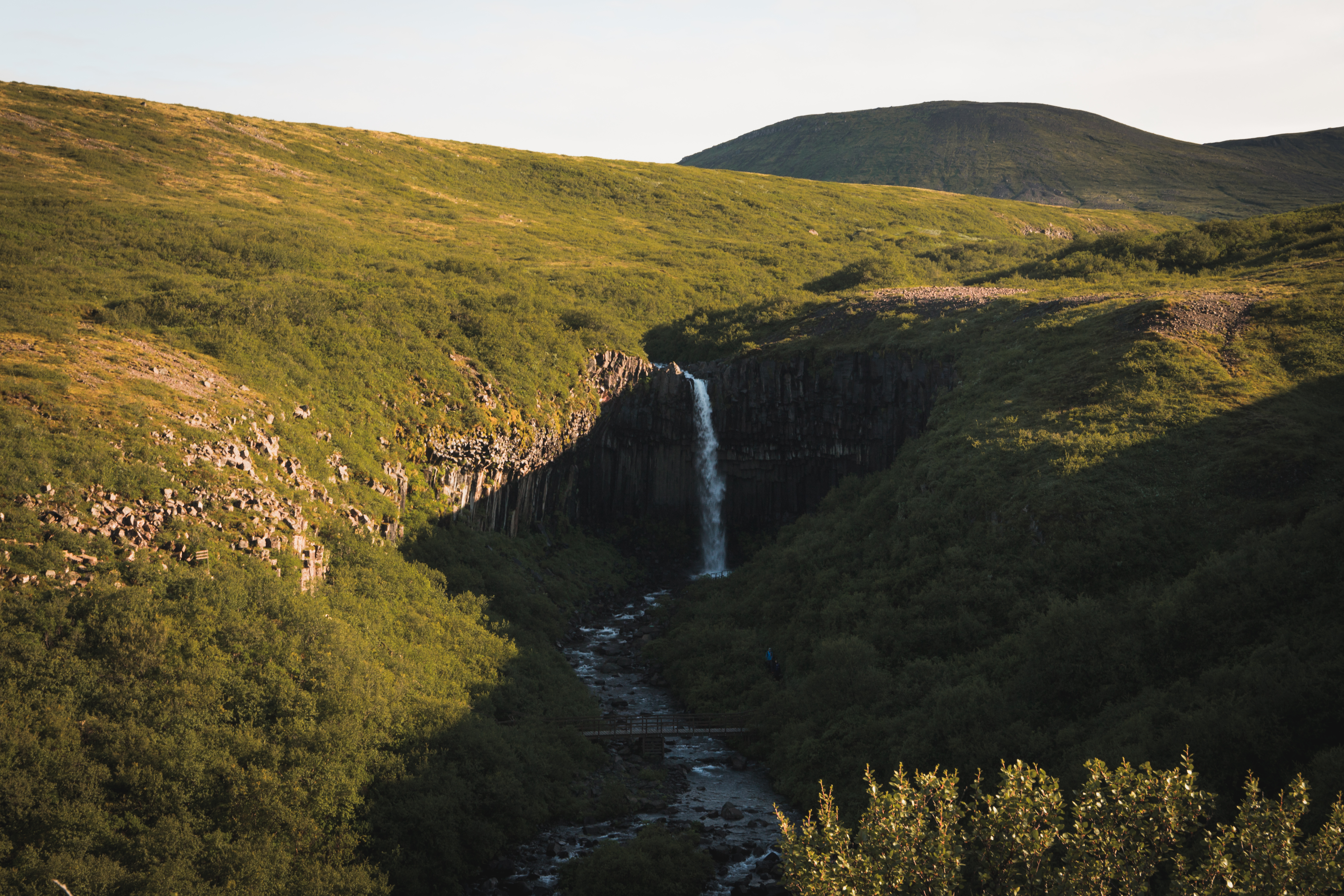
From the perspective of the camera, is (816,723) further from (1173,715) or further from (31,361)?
(31,361)

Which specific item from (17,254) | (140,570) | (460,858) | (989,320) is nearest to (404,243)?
(17,254)

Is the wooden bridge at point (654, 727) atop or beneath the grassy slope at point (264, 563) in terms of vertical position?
beneath

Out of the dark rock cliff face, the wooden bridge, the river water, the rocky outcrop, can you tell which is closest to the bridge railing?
the wooden bridge

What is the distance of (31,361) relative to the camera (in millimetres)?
33500

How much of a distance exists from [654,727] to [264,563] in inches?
663

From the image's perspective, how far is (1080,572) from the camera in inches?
1307

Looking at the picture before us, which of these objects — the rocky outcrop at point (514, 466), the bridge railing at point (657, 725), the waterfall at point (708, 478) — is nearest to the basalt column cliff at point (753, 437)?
the waterfall at point (708, 478)

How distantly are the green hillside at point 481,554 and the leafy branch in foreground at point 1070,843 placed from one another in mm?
8831

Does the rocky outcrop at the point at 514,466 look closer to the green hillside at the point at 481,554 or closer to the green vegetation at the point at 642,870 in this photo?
the green hillside at the point at 481,554

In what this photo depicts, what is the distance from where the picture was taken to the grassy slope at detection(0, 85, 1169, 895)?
22797 mm

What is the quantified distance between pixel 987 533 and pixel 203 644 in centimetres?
3069

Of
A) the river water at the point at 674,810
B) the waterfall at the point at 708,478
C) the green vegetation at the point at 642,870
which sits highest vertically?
the waterfall at the point at 708,478

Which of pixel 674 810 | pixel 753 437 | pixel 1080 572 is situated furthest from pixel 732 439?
pixel 674 810

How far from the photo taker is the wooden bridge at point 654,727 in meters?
35.4
